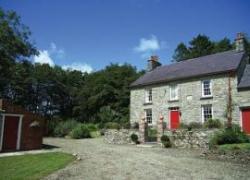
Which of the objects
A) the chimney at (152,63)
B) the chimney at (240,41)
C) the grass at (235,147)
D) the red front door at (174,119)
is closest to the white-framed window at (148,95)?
the red front door at (174,119)

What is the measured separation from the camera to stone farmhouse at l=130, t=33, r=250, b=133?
846 inches

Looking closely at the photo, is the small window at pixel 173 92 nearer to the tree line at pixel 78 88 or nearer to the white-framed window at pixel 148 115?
the white-framed window at pixel 148 115

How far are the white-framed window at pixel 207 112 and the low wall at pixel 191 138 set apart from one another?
19.6ft

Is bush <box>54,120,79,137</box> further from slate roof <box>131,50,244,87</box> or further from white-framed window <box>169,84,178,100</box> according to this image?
white-framed window <box>169,84,178,100</box>

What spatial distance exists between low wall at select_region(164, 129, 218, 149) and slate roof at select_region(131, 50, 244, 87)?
309 inches

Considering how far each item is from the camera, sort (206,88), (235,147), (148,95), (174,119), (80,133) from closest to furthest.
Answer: (235,147)
(206,88)
(174,119)
(80,133)
(148,95)

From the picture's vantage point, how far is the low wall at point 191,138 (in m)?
16.8

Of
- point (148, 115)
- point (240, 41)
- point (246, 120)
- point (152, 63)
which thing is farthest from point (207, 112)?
point (152, 63)

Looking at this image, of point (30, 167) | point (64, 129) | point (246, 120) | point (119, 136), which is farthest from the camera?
point (64, 129)

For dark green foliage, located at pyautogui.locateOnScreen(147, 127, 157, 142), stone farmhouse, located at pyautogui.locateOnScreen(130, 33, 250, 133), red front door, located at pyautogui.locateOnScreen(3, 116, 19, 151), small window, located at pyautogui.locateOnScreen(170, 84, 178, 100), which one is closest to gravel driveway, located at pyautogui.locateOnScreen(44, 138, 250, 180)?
red front door, located at pyautogui.locateOnScreen(3, 116, 19, 151)

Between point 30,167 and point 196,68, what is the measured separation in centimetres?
2016

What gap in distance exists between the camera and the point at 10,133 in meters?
15.8

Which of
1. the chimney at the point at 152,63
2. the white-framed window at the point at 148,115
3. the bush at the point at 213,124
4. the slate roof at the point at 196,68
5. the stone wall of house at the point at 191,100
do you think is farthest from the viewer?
the chimney at the point at 152,63

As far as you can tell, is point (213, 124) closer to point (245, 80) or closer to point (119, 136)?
point (245, 80)
